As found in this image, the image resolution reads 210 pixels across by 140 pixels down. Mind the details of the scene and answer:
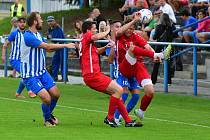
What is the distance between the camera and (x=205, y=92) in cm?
2370

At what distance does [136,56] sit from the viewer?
624 inches

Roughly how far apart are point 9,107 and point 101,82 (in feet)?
14.9

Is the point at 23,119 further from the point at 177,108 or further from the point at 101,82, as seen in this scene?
the point at 177,108

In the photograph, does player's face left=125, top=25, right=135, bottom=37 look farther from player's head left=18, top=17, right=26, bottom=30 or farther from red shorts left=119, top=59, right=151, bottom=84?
player's head left=18, top=17, right=26, bottom=30

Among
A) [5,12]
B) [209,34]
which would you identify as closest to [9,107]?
[209,34]

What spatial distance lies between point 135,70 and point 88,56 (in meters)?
1.05

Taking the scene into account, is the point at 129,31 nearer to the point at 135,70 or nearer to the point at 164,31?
the point at 135,70

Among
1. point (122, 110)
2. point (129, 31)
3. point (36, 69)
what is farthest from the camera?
point (129, 31)

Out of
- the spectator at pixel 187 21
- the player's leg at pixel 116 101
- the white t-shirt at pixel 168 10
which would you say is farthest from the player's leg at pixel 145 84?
the white t-shirt at pixel 168 10

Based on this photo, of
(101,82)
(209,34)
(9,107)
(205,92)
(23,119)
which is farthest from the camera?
(209,34)

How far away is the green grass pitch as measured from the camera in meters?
14.3

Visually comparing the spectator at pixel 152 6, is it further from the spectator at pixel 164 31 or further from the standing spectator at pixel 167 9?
the spectator at pixel 164 31

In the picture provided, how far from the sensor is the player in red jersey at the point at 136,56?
51.4 ft

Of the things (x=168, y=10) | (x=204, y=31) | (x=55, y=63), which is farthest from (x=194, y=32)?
(x=55, y=63)
